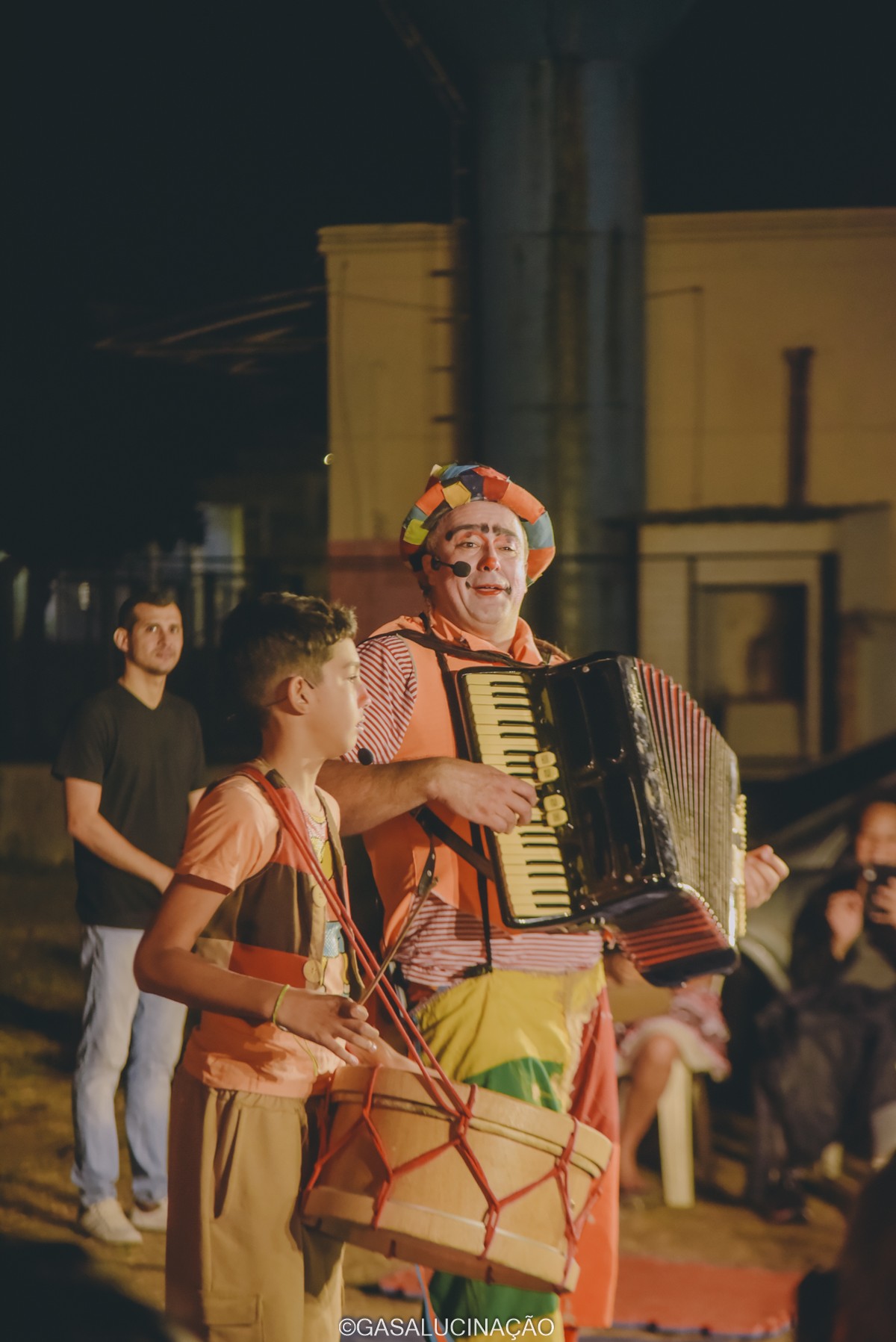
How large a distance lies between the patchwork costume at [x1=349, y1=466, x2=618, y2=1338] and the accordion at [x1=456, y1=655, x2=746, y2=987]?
107 millimetres

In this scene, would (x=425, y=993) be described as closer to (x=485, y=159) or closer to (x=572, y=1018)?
(x=572, y=1018)

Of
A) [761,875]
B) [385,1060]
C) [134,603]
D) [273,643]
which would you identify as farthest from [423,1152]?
[134,603]

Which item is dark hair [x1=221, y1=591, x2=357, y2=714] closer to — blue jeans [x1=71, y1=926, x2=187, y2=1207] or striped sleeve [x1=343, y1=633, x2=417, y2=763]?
striped sleeve [x1=343, y1=633, x2=417, y2=763]

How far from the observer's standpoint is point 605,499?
10.6 meters

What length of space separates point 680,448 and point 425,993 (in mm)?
9044

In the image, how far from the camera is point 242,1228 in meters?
2.58

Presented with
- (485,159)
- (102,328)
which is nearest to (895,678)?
(485,159)

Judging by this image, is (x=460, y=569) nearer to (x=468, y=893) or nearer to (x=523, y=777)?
(x=523, y=777)

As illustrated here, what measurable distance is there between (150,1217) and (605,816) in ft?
8.70

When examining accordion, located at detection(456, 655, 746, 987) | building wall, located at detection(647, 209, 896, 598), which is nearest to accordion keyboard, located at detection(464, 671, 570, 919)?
accordion, located at detection(456, 655, 746, 987)

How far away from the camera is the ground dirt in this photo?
459 centimetres

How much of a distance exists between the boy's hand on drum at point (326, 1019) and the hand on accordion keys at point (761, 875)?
1328mm

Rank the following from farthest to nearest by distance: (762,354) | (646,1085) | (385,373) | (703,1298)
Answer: (385,373) < (762,354) < (646,1085) < (703,1298)

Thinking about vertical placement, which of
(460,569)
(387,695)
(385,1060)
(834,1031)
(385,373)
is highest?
(385,373)
